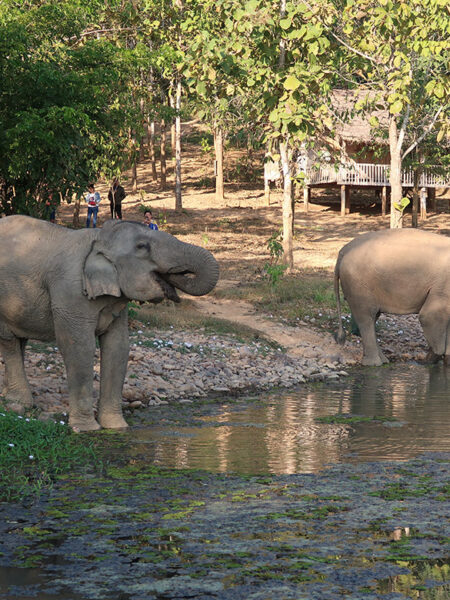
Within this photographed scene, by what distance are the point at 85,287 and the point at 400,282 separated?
24.8 feet

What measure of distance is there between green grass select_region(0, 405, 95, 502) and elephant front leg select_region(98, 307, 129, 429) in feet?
1.61

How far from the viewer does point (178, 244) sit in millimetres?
9000

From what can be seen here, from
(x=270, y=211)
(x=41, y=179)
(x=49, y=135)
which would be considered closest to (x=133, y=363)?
(x=49, y=135)

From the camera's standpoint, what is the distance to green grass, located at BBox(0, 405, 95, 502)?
7.14 m

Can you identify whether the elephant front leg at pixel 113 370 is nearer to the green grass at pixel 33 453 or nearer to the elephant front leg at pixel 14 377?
the green grass at pixel 33 453

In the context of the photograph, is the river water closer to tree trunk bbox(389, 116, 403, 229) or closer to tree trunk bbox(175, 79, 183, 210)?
tree trunk bbox(389, 116, 403, 229)

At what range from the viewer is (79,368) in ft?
30.2

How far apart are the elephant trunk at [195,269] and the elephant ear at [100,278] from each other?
1.61ft

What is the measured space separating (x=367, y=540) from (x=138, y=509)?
1.62m

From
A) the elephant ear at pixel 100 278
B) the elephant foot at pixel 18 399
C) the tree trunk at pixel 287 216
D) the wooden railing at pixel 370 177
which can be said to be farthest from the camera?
the wooden railing at pixel 370 177

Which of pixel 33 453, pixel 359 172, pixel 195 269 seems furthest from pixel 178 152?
pixel 33 453

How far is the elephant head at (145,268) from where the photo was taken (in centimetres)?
891

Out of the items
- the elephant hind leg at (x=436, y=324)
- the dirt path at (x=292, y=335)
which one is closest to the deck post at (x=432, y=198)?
the dirt path at (x=292, y=335)

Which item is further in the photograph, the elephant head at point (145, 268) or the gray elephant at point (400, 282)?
the gray elephant at point (400, 282)
